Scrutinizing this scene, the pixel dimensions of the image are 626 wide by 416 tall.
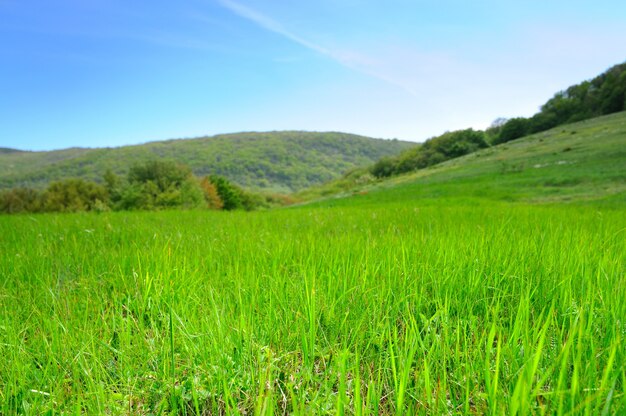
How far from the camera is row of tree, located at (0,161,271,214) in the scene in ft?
105

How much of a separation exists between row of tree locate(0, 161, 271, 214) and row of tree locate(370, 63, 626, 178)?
53256mm

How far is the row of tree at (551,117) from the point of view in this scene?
53.5 metres

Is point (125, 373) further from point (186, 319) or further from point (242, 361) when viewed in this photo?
point (242, 361)

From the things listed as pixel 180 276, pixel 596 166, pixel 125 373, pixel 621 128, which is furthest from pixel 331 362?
pixel 621 128

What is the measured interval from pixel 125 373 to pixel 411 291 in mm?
1495

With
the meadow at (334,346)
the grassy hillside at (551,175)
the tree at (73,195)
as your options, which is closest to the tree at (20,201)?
the tree at (73,195)

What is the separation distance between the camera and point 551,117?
6062 centimetres

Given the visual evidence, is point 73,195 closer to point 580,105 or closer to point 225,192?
point 225,192

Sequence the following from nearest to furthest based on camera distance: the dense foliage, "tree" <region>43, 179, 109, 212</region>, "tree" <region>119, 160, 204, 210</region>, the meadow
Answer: the meadow, "tree" <region>119, 160, 204, 210</region>, "tree" <region>43, 179, 109, 212</region>, the dense foliage

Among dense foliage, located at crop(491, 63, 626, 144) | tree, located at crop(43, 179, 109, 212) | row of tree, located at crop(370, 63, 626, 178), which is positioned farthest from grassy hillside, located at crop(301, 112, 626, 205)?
tree, located at crop(43, 179, 109, 212)

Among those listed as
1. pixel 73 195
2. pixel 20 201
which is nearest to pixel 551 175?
pixel 73 195

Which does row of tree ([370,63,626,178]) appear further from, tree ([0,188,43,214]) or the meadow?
the meadow

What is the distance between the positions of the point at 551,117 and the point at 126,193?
7036 cm

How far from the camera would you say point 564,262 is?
7.67 ft
